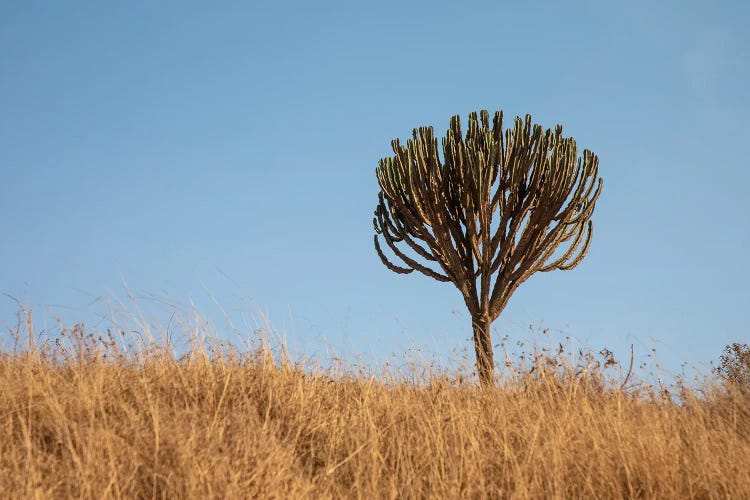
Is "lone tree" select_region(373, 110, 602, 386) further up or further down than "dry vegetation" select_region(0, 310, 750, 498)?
further up

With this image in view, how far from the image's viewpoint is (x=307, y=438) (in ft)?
15.5

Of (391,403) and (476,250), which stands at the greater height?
(476,250)

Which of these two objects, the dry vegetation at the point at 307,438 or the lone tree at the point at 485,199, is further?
the lone tree at the point at 485,199

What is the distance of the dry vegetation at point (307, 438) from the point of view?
3771 millimetres

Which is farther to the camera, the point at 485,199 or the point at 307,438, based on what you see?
the point at 485,199

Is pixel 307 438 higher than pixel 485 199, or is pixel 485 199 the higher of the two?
pixel 485 199

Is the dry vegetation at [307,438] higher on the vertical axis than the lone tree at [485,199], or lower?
lower

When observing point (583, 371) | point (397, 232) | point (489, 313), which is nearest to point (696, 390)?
point (583, 371)

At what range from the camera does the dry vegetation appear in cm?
377

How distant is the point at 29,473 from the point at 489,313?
9161 mm

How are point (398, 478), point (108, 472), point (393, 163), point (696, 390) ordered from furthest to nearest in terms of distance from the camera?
point (393, 163) → point (696, 390) → point (398, 478) → point (108, 472)

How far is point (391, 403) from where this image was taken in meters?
5.41

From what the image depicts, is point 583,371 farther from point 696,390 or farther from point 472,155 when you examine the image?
point 472,155

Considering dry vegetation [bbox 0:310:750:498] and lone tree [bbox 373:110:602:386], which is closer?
dry vegetation [bbox 0:310:750:498]
